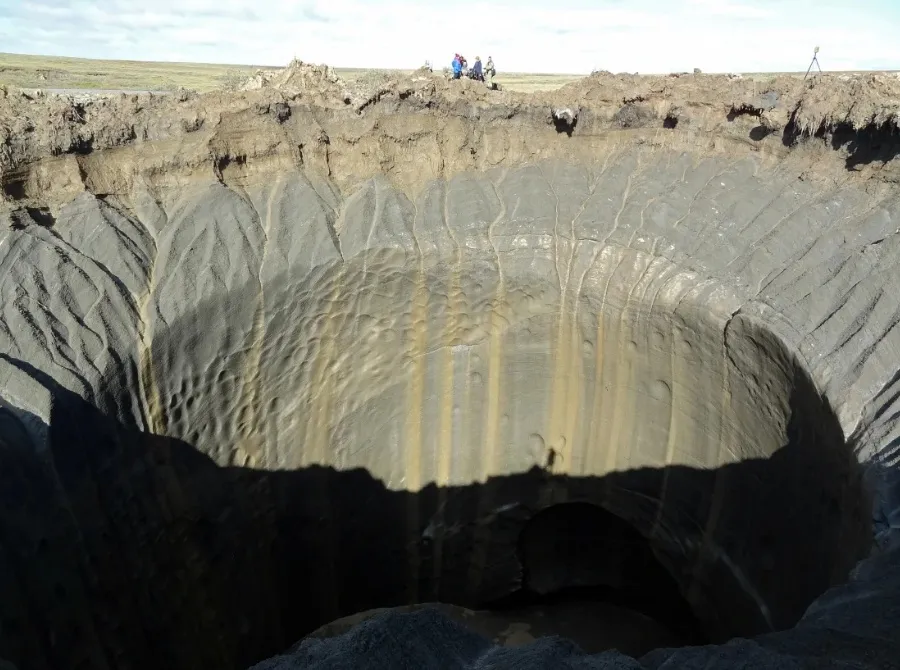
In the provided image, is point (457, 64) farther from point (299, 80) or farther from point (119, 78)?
point (119, 78)

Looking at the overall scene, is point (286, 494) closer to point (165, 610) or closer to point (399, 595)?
point (165, 610)

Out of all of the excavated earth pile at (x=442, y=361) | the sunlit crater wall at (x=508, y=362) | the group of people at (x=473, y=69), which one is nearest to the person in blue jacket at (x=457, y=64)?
the group of people at (x=473, y=69)

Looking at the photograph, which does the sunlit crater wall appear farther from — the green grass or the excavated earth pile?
the green grass

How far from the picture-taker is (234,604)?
22.0 feet

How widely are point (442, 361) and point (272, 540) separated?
111 inches

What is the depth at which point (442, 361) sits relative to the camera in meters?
7.87

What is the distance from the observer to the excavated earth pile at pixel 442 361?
5.33 metres

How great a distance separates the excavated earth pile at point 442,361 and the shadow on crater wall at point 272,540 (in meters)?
0.03

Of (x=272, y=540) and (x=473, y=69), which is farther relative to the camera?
(x=473, y=69)

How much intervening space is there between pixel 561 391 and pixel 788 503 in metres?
2.88

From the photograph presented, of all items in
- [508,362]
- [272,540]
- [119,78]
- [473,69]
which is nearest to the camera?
[272,540]

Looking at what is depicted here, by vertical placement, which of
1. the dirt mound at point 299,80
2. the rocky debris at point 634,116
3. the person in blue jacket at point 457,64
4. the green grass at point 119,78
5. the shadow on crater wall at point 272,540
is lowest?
the shadow on crater wall at point 272,540

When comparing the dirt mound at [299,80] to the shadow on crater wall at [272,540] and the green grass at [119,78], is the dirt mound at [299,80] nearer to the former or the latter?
the green grass at [119,78]

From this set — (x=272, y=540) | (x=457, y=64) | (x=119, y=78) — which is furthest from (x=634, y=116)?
(x=119, y=78)
